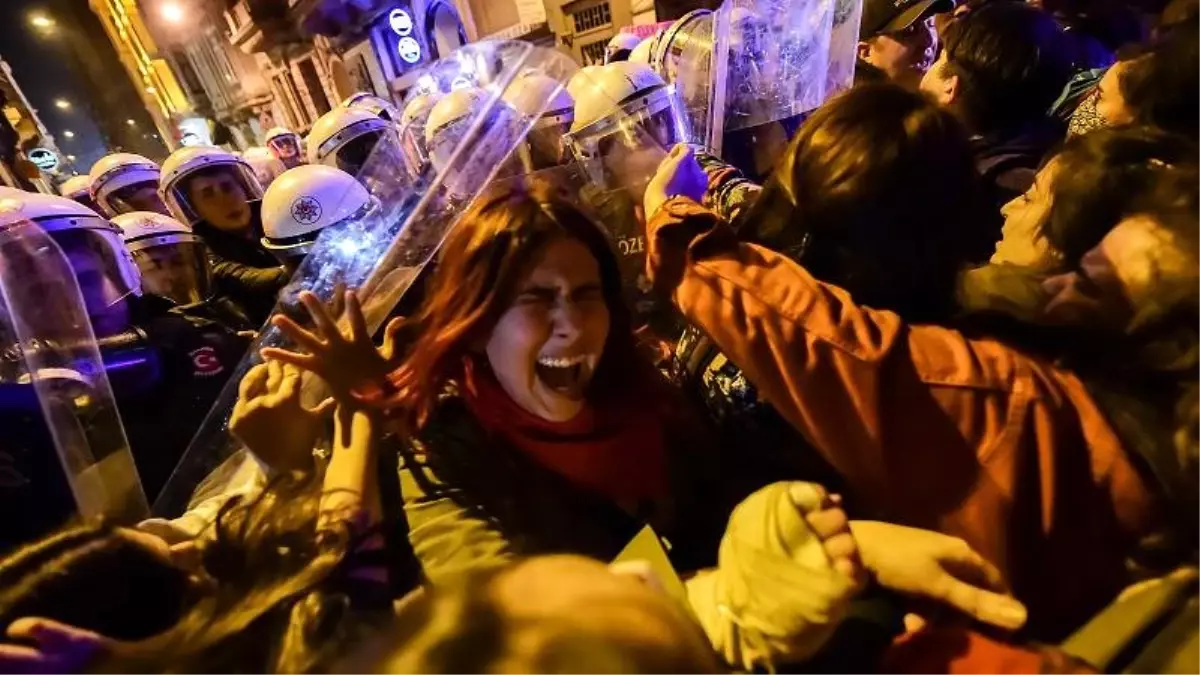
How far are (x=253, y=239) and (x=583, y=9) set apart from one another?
9.54 metres

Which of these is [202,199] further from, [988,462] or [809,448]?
[988,462]

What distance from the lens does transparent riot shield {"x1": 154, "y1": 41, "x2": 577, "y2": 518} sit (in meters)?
1.54

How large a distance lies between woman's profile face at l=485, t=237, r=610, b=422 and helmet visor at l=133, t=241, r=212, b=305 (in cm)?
255

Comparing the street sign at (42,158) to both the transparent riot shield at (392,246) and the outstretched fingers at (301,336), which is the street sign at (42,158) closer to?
the transparent riot shield at (392,246)

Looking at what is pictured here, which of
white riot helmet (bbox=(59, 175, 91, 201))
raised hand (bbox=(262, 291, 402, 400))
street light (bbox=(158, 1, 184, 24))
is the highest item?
street light (bbox=(158, 1, 184, 24))

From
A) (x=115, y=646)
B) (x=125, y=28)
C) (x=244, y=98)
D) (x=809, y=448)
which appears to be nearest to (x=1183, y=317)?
(x=809, y=448)

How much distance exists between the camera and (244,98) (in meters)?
27.3

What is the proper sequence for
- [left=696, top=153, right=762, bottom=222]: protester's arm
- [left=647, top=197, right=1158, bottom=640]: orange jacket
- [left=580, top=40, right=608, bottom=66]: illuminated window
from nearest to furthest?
[left=647, top=197, right=1158, bottom=640]: orange jacket → [left=696, top=153, right=762, bottom=222]: protester's arm → [left=580, top=40, right=608, bottom=66]: illuminated window

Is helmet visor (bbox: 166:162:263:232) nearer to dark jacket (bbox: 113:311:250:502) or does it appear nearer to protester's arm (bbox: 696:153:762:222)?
dark jacket (bbox: 113:311:250:502)

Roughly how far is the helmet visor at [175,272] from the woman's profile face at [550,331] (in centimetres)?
255

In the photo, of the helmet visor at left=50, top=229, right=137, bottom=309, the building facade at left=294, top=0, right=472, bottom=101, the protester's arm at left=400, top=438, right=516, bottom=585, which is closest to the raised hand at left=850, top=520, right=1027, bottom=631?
the protester's arm at left=400, top=438, right=516, bottom=585

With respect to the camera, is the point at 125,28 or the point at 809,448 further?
the point at 125,28

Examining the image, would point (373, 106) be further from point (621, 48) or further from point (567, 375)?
point (567, 375)

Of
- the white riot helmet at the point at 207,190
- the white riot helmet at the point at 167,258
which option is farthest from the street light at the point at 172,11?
the white riot helmet at the point at 167,258
